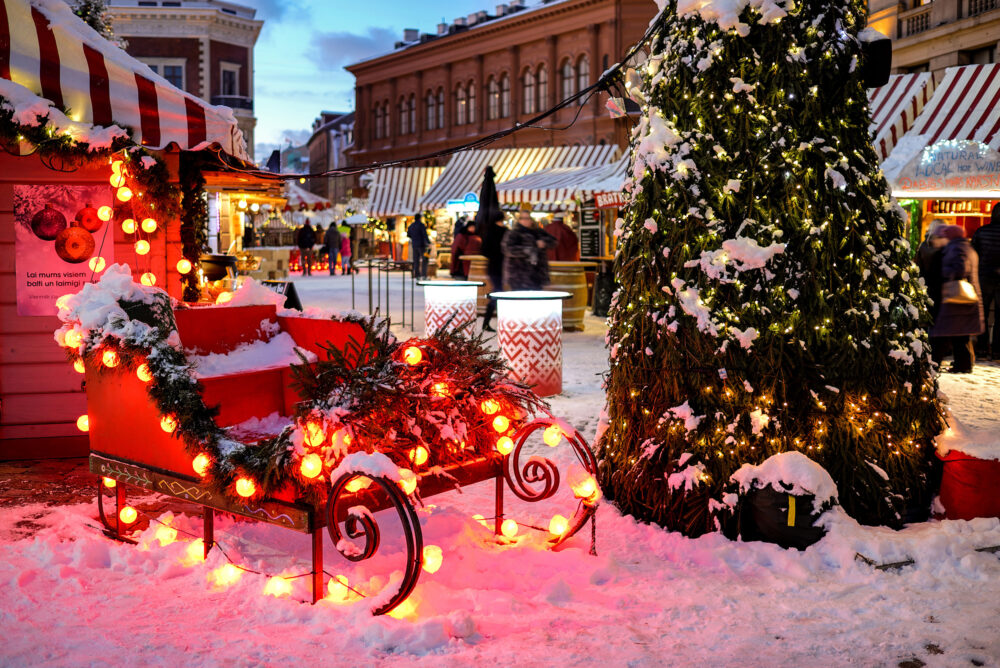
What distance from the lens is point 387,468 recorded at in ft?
12.2

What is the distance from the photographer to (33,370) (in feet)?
22.6

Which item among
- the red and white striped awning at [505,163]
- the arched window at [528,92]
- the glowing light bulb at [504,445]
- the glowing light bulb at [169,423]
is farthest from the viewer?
the arched window at [528,92]

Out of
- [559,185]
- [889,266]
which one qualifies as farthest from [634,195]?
[559,185]

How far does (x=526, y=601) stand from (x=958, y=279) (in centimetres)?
838

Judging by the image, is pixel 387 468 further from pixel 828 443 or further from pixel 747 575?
pixel 828 443

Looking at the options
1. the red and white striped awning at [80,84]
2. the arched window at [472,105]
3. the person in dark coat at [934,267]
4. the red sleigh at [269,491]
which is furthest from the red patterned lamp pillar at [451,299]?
the arched window at [472,105]

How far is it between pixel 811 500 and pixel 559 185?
17560 mm

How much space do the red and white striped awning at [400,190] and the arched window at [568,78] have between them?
794 centimetres

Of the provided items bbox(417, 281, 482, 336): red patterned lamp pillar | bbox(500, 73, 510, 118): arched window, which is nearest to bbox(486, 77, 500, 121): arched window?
bbox(500, 73, 510, 118): arched window

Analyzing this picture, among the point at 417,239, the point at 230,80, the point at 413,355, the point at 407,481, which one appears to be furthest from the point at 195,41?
the point at 407,481

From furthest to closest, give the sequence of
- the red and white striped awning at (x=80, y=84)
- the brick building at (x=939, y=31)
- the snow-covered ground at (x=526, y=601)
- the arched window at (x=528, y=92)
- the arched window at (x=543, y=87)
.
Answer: the arched window at (x=528, y=92) < the arched window at (x=543, y=87) < the brick building at (x=939, y=31) < the red and white striped awning at (x=80, y=84) < the snow-covered ground at (x=526, y=601)

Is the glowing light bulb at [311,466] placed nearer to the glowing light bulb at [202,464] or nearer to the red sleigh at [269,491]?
the red sleigh at [269,491]

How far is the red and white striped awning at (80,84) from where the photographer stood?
21.0 feet

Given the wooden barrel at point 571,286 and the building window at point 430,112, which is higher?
the building window at point 430,112
